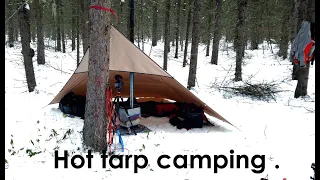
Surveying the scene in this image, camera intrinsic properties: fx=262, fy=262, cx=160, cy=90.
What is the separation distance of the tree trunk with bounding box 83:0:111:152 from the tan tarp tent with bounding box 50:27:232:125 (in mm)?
669

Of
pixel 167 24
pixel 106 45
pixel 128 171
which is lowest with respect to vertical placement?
pixel 128 171

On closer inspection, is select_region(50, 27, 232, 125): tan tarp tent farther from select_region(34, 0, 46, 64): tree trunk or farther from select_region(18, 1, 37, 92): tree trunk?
select_region(34, 0, 46, 64): tree trunk

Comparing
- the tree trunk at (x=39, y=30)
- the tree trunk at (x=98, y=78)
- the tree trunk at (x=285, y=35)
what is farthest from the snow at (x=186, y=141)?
the tree trunk at (x=285, y=35)

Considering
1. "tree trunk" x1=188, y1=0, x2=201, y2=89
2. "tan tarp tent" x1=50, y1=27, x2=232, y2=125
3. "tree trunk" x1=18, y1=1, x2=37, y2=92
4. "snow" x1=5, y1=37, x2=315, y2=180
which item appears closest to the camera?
"snow" x1=5, y1=37, x2=315, y2=180

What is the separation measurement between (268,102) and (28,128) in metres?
6.81

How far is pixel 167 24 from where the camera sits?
46.1 feet

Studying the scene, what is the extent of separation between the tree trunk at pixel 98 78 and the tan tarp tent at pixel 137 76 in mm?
669

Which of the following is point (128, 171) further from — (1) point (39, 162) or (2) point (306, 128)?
(2) point (306, 128)

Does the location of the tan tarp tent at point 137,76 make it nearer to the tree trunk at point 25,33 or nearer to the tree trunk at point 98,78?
the tree trunk at point 98,78

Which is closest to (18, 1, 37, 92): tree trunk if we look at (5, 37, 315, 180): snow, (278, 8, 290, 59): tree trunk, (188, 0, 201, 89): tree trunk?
(5, 37, 315, 180): snow

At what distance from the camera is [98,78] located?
4266 millimetres

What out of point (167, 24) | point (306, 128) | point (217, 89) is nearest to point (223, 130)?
point (306, 128)

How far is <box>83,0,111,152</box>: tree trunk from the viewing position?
4.16 metres

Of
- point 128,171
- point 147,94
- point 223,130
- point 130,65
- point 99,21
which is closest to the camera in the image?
point 128,171
